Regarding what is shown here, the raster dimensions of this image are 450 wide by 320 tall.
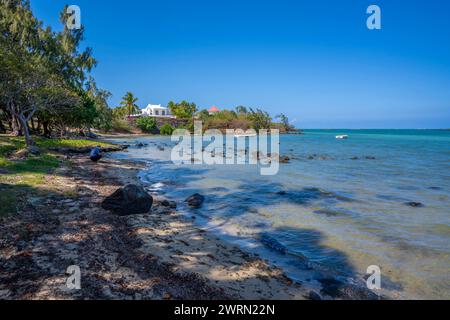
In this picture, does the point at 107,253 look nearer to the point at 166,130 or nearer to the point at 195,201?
the point at 195,201

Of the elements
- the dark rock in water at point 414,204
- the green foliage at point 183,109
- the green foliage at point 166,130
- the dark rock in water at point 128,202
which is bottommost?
the dark rock in water at point 414,204

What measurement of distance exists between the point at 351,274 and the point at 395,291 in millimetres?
1066

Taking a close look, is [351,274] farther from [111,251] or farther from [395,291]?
[111,251]

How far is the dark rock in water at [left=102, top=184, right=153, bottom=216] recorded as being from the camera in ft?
36.3

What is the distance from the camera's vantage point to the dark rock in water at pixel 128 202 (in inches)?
436

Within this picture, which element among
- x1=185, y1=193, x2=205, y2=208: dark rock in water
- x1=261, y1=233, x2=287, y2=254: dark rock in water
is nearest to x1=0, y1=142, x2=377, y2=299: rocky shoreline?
x1=261, y1=233, x2=287, y2=254: dark rock in water

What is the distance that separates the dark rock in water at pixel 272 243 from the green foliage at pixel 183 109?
412ft

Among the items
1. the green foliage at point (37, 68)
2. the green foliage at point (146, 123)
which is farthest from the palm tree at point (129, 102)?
the green foliage at point (37, 68)

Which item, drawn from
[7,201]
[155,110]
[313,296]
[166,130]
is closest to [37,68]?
[7,201]

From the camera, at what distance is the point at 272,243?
9656 mm

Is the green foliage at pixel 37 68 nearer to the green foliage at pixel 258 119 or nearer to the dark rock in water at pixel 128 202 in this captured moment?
the dark rock in water at pixel 128 202

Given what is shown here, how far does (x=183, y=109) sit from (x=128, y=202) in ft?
414
